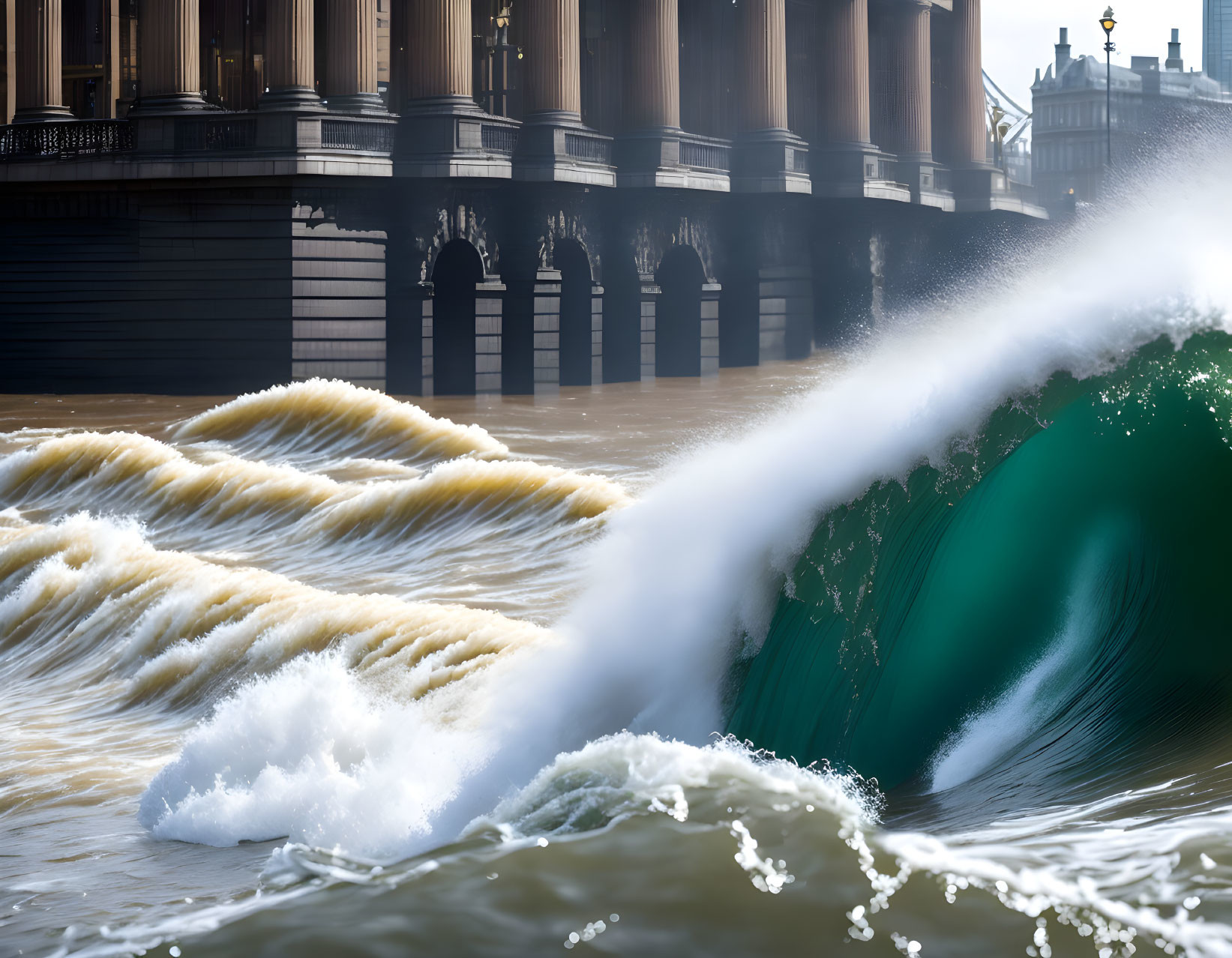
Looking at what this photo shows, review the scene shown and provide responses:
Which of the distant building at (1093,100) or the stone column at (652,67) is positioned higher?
the distant building at (1093,100)

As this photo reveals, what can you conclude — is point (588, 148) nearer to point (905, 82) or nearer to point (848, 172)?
point (848, 172)

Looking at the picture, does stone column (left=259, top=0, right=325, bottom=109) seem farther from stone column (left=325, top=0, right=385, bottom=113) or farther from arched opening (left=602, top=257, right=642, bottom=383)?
arched opening (left=602, top=257, right=642, bottom=383)

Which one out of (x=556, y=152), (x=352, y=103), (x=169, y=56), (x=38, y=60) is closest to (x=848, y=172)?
(x=556, y=152)

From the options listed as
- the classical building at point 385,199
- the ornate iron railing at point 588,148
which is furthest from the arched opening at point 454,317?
the ornate iron railing at point 588,148

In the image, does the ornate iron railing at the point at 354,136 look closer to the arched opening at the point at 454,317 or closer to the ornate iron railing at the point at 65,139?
the arched opening at the point at 454,317

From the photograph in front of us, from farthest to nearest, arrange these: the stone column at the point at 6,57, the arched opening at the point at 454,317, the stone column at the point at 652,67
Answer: the stone column at the point at 6,57 → the stone column at the point at 652,67 → the arched opening at the point at 454,317

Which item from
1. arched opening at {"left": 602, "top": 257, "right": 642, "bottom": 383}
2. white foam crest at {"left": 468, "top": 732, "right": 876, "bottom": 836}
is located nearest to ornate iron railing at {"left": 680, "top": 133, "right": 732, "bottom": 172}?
arched opening at {"left": 602, "top": 257, "right": 642, "bottom": 383}

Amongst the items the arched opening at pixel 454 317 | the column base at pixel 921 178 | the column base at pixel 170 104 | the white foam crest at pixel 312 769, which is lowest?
the white foam crest at pixel 312 769
